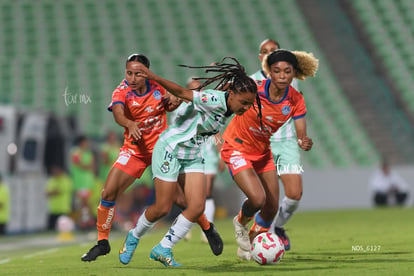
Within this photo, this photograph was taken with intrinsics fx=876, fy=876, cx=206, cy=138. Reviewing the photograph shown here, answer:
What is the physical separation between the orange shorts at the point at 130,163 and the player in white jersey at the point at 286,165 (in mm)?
1538

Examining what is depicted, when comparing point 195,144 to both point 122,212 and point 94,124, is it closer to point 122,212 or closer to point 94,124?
point 122,212

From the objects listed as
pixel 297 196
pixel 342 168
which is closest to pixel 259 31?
pixel 342 168

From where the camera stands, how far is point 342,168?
22.8 metres

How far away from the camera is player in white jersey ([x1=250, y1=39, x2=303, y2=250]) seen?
9.29 meters

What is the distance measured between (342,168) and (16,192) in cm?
895

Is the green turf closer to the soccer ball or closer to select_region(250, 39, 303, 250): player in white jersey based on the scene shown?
the soccer ball

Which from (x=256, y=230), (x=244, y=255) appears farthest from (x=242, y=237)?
(x=256, y=230)

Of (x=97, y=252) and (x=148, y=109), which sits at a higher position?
(x=148, y=109)

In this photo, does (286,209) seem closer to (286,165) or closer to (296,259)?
(286,165)

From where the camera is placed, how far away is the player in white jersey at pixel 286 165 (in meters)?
9.29

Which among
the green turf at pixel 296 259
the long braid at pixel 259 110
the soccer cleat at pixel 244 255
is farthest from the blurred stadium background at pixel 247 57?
the long braid at pixel 259 110

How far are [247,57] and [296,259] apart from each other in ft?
58.0

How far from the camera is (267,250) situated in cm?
786

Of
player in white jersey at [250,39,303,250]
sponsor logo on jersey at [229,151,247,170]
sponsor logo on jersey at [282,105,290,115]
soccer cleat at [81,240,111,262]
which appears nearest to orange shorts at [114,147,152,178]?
soccer cleat at [81,240,111,262]
